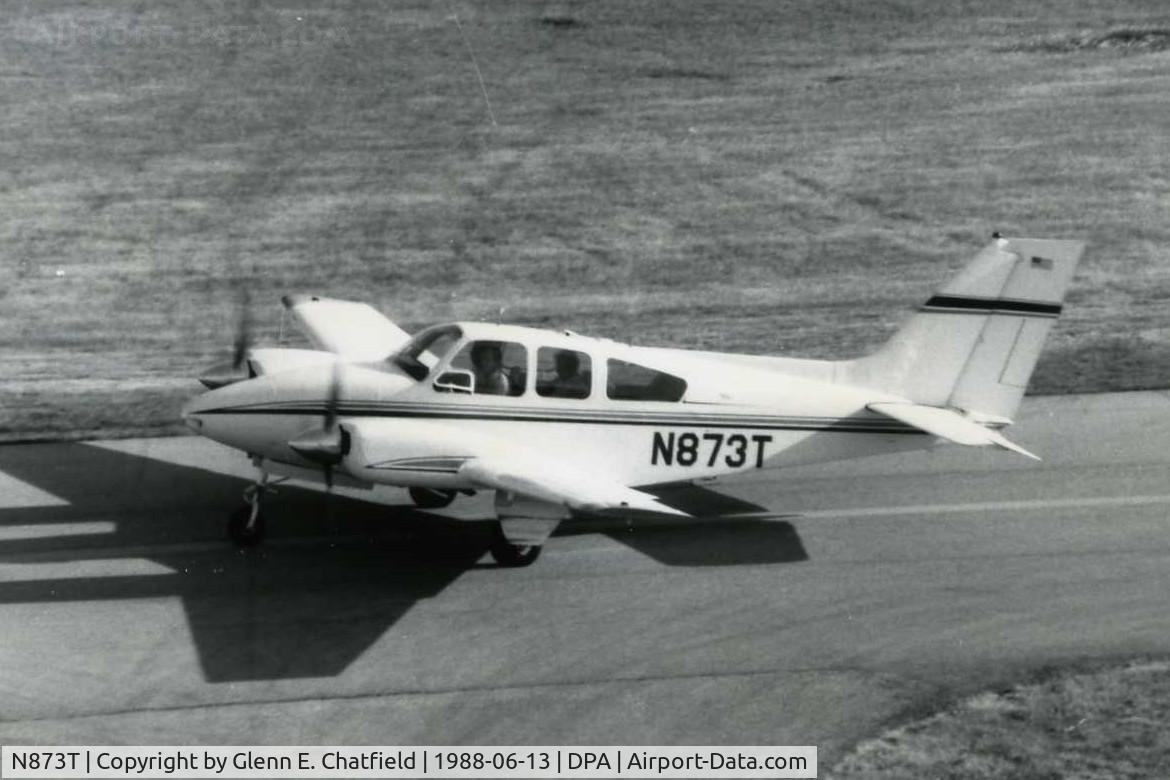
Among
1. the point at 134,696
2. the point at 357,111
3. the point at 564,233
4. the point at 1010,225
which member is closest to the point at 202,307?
the point at 564,233

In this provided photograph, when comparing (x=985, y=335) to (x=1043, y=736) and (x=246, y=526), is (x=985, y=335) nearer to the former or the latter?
(x=1043, y=736)

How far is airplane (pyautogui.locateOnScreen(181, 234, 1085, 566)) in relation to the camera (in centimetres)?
1645

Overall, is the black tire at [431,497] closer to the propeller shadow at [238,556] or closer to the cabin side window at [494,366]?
the propeller shadow at [238,556]

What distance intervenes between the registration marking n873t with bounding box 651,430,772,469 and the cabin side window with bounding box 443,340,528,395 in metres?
1.71

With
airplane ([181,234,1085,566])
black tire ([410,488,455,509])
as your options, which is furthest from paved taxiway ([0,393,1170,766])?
airplane ([181,234,1085,566])

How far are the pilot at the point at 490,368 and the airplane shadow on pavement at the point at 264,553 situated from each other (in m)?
1.92

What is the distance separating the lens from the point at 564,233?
31594 millimetres

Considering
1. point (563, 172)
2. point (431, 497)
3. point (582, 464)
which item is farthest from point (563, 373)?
point (563, 172)

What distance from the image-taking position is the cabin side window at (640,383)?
17.6m

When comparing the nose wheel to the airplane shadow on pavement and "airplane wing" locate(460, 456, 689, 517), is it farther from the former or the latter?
"airplane wing" locate(460, 456, 689, 517)

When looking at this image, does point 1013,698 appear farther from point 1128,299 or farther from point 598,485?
point 1128,299

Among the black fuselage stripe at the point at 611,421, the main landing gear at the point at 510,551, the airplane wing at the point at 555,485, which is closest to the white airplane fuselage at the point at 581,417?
the black fuselage stripe at the point at 611,421

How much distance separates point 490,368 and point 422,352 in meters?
0.89
